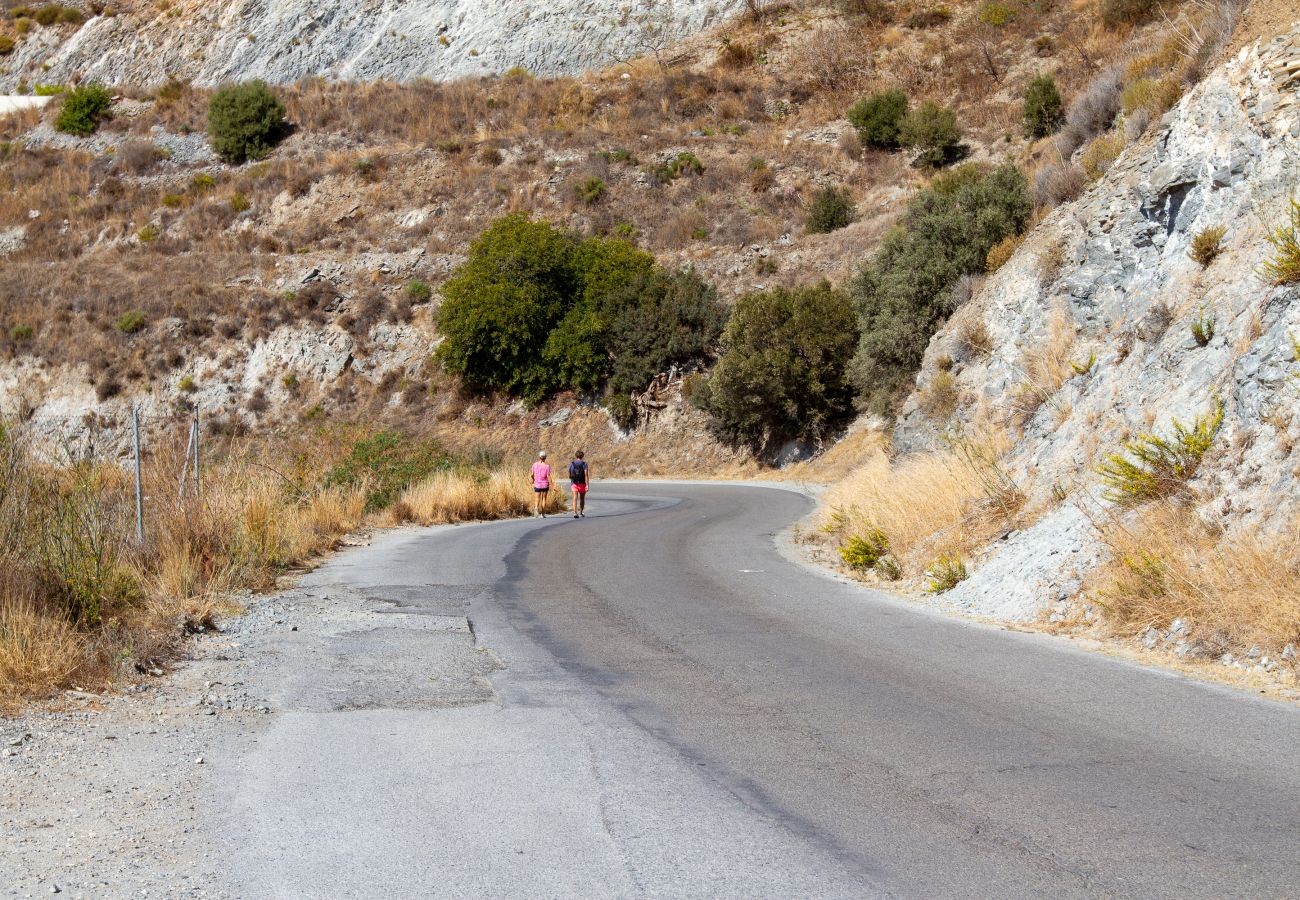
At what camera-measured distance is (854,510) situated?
17.0m

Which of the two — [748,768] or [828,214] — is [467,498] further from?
[828,214]

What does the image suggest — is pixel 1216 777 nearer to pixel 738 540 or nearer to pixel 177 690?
pixel 177 690

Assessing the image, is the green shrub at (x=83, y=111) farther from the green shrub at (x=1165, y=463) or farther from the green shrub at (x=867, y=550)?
the green shrub at (x=1165, y=463)

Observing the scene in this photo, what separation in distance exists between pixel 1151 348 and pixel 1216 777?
8.90 m

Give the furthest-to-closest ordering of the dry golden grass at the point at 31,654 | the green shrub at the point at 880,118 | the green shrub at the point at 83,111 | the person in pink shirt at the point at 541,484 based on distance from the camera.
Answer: the green shrub at the point at 83,111, the green shrub at the point at 880,118, the person in pink shirt at the point at 541,484, the dry golden grass at the point at 31,654

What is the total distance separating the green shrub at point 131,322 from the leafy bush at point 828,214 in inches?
1249

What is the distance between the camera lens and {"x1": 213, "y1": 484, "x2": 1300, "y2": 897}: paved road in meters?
4.40

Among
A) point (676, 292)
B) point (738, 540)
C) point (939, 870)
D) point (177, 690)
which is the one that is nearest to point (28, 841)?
point (177, 690)

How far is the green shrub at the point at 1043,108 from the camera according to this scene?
49094 millimetres

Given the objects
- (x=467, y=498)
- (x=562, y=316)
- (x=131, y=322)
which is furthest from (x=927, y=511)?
(x=131, y=322)

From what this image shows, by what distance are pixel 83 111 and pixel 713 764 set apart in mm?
76975

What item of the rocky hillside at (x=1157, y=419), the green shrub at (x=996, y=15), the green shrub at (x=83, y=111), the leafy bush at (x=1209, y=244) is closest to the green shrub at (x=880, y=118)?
the green shrub at (x=996, y=15)

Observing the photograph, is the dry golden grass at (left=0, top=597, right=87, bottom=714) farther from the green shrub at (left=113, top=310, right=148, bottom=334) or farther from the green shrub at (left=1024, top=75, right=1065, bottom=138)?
the green shrub at (left=113, top=310, right=148, bottom=334)

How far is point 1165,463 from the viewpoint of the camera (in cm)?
1063
